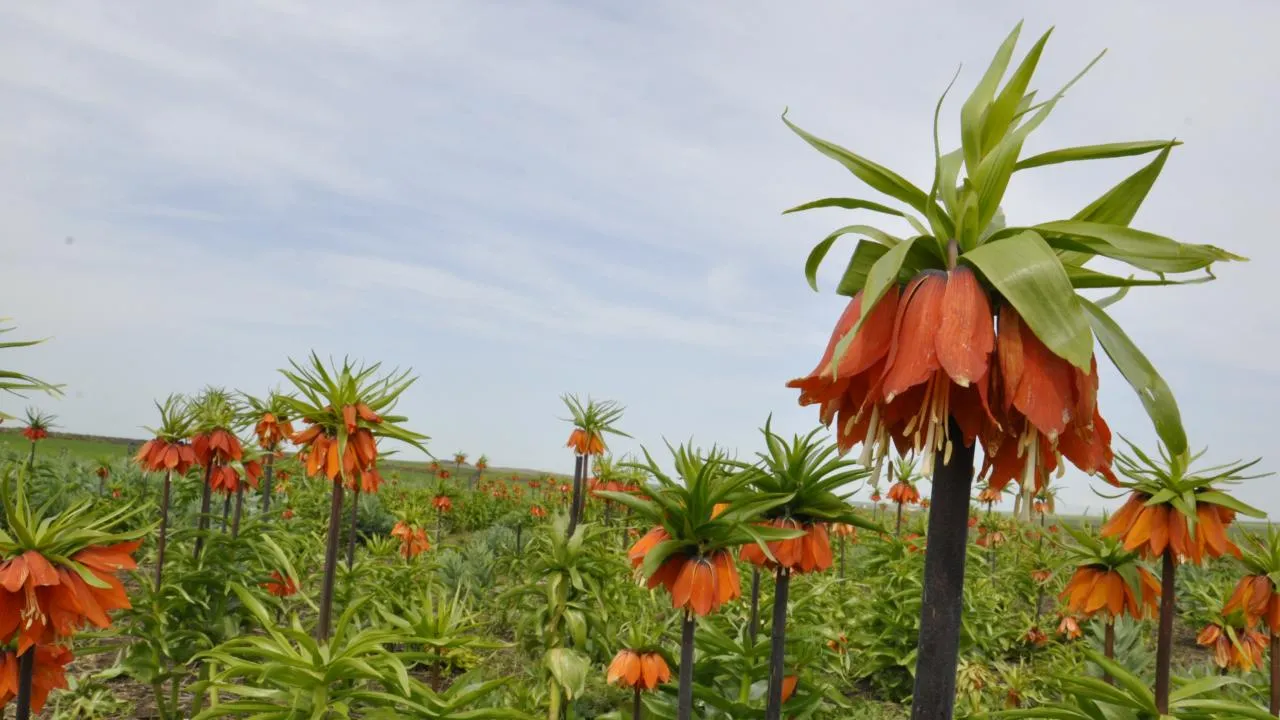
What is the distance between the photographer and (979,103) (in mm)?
1402

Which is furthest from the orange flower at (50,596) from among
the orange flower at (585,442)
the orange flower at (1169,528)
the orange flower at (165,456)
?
the orange flower at (585,442)

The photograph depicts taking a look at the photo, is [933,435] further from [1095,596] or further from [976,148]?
[1095,596]

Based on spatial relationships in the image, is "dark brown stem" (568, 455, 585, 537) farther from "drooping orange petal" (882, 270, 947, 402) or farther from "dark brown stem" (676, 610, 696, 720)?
"drooping orange petal" (882, 270, 947, 402)

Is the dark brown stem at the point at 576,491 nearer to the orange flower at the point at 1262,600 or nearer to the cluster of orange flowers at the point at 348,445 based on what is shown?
the cluster of orange flowers at the point at 348,445

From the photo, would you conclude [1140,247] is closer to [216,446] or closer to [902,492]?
[216,446]

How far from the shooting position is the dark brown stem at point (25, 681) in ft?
9.09

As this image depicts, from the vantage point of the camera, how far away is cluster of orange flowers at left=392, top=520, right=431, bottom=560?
26.7 feet

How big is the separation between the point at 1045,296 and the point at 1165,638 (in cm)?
206

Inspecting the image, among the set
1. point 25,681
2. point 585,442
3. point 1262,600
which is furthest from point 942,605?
point 585,442

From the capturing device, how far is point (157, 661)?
4.52 m

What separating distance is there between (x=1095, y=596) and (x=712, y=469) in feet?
6.89

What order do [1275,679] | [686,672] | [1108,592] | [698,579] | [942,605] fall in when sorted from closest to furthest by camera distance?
[942,605] < [698,579] < [686,672] < [1108,592] < [1275,679]

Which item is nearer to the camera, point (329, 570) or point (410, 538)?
point (329, 570)

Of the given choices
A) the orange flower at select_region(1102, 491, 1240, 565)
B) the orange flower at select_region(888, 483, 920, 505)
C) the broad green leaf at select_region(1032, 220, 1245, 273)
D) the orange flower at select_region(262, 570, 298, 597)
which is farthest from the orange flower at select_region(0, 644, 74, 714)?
the orange flower at select_region(888, 483, 920, 505)
